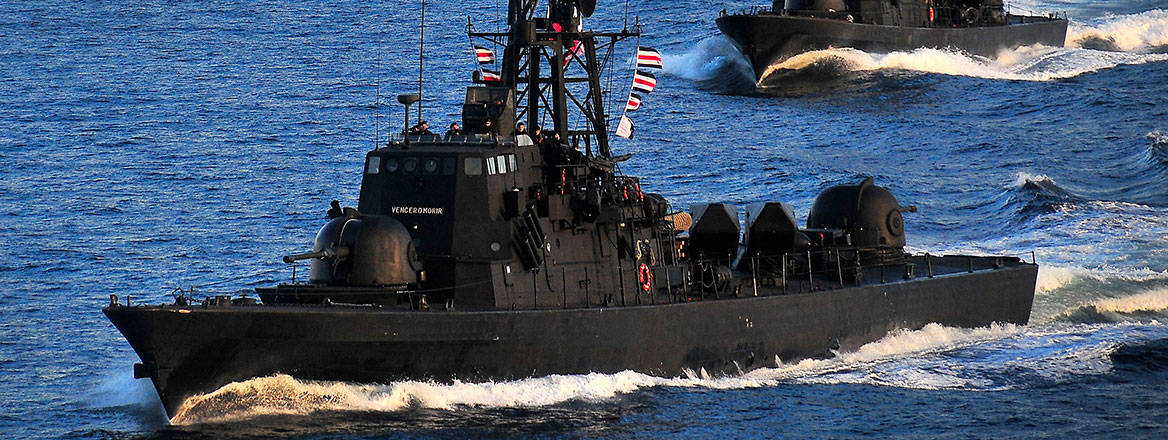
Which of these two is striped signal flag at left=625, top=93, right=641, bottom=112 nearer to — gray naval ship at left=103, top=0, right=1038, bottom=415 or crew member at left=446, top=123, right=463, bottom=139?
gray naval ship at left=103, top=0, right=1038, bottom=415

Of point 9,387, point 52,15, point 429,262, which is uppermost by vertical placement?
point 52,15

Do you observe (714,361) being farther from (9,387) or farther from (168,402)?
(9,387)

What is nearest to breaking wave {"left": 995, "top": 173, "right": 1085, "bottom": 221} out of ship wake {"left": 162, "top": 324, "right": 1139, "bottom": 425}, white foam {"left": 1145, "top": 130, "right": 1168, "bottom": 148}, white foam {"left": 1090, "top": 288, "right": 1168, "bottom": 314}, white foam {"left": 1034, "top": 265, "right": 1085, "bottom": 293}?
white foam {"left": 1034, "top": 265, "right": 1085, "bottom": 293}

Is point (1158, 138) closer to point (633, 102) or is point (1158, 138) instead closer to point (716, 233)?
point (716, 233)

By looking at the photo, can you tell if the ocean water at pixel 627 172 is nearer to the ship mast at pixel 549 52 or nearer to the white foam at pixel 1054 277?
the white foam at pixel 1054 277

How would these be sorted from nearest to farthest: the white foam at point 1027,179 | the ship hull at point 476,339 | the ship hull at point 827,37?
the ship hull at point 476,339
the white foam at point 1027,179
the ship hull at point 827,37

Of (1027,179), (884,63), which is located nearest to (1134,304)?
(1027,179)

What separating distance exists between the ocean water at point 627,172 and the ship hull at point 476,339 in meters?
0.40

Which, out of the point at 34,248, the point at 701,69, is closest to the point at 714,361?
the point at 34,248

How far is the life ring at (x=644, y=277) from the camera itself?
113ft

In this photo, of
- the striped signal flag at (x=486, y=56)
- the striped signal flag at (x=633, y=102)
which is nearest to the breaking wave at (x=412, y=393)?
the striped signal flag at (x=633, y=102)

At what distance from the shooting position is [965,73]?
79.8 meters

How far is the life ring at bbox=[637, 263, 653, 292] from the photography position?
34.4 m

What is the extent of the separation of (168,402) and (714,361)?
37.4ft
